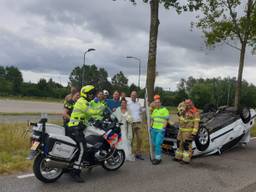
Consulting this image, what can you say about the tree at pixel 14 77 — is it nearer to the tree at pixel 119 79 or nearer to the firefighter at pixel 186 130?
the tree at pixel 119 79

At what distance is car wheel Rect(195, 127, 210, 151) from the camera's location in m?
8.59

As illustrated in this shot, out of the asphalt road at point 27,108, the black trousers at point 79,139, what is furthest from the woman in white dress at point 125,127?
the asphalt road at point 27,108

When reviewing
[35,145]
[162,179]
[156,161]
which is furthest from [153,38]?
[35,145]

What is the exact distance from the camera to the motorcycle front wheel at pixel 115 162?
7.00m

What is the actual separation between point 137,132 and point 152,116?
24.4 inches

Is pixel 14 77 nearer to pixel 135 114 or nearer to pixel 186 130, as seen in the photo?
pixel 135 114

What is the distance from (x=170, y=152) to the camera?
921 centimetres

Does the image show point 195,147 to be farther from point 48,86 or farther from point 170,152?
point 48,86

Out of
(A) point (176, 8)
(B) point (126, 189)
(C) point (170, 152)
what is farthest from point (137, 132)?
(A) point (176, 8)

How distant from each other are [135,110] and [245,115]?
4.00m

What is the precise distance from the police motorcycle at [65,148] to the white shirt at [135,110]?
4.85 ft

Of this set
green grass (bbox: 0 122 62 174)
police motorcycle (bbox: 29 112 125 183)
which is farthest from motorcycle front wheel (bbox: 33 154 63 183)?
green grass (bbox: 0 122 62 174)

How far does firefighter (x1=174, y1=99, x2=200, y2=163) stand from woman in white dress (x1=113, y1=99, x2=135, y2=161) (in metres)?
1.27

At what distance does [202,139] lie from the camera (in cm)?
873
